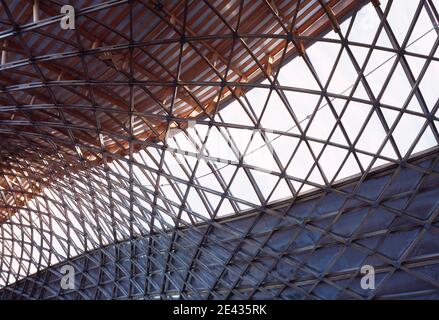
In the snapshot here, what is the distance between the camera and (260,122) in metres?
28.6

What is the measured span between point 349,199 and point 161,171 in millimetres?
14022

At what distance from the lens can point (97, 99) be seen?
3083 cm

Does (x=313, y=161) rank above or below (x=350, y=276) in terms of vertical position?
above

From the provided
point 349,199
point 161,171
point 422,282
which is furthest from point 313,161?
point 161,171

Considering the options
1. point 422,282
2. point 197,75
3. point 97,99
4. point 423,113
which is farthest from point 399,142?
point 97,99

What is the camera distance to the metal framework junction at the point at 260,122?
23156 millimetres

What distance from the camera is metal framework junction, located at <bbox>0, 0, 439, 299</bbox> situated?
912 inches

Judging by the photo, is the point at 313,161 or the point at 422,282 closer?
the point at 422,282

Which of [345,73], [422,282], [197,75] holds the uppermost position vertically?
[197,75]

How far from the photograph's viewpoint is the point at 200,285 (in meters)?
38.3

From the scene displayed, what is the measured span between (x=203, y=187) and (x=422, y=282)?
1558 cm

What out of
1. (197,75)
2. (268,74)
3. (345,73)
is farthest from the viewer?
(197,75)
